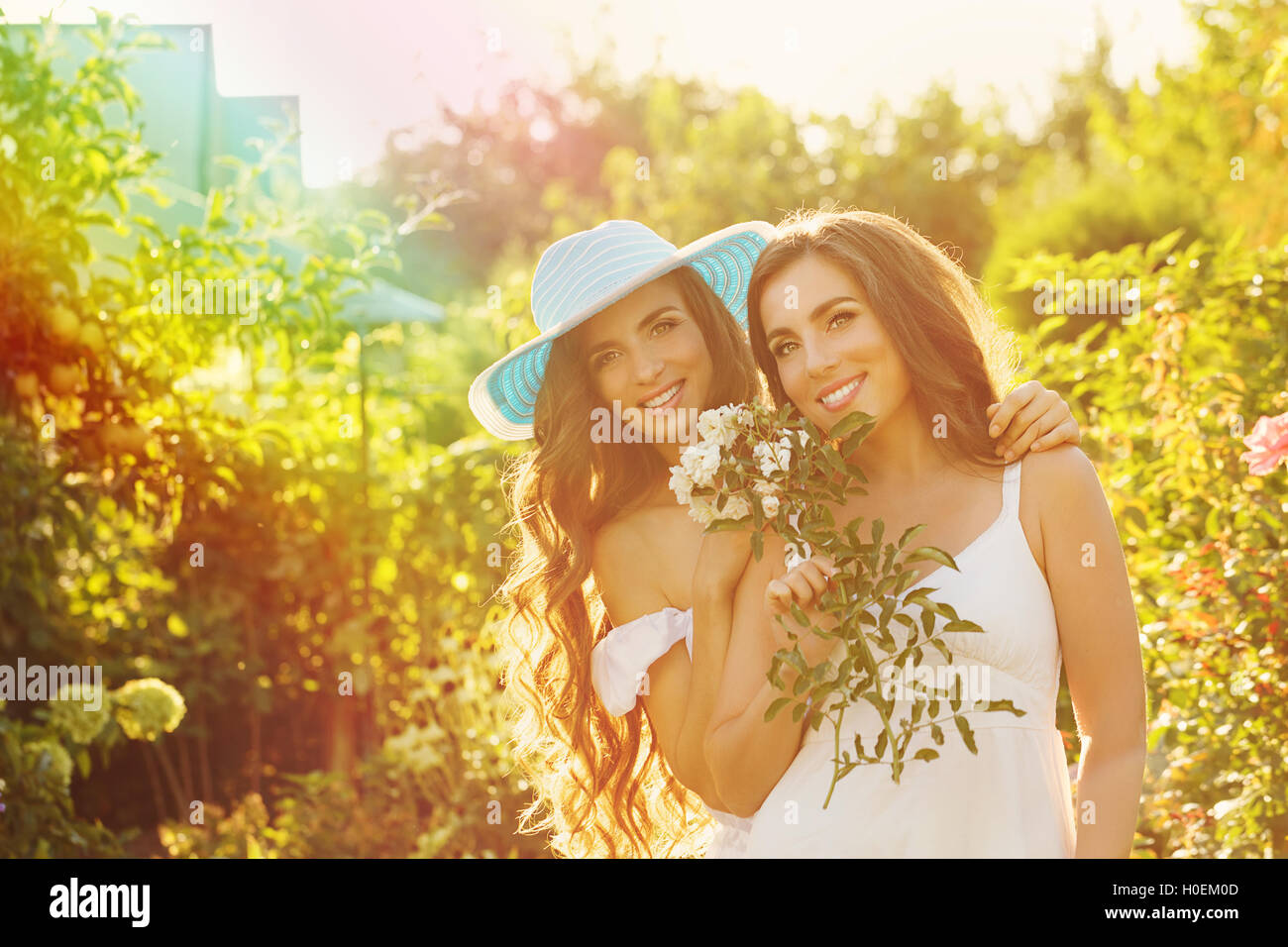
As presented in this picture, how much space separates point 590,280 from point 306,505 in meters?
3.12

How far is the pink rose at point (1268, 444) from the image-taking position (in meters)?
3.07

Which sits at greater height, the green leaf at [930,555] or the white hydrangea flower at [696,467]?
the white hydrangea flower at [696,467]

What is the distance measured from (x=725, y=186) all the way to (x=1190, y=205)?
601cm

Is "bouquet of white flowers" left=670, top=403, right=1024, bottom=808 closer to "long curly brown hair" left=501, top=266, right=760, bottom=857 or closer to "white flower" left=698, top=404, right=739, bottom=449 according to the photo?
"white flower" left=698, top=404, right=739, bottom=449

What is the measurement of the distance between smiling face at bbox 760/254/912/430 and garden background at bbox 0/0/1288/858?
23cm

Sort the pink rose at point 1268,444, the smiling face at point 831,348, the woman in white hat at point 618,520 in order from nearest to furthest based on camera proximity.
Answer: the smiling face at point 831,348, the woman in white hat at point 618,520, the pink rose at point 1268,444

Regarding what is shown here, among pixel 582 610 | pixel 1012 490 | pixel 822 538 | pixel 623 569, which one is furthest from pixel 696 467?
pixel 582 610

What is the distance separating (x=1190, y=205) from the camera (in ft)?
48.0

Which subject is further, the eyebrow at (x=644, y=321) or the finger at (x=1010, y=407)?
the eyebrow at (x=644, y=321)

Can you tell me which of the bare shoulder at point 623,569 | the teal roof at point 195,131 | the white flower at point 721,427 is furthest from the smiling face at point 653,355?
the teal roof at point 195,131

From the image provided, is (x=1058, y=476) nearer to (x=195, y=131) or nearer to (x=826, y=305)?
(x=826, y=305)

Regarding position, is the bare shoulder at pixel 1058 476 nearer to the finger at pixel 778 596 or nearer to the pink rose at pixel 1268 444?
the finger at pixel 778 596

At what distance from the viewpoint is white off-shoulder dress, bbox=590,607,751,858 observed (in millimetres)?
2545
